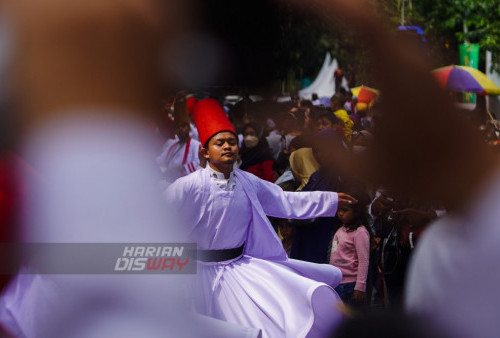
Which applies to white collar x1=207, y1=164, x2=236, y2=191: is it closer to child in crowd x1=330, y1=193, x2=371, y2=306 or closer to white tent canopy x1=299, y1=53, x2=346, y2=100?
child in crowd x1=330, y1=193, x2=371, y2=306

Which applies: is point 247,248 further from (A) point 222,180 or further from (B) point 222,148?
(B) point 222,148

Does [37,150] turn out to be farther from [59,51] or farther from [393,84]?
[393,84]

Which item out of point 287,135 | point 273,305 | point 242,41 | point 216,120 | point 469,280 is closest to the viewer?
point 469,280

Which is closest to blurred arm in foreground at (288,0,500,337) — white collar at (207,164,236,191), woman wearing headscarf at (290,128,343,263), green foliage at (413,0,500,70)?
white collar at (207,164,236,191)

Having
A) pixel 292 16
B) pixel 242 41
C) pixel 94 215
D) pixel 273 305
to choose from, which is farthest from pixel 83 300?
pixel 273 305

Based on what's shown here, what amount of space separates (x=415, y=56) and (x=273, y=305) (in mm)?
2977

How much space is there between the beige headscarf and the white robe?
136cm

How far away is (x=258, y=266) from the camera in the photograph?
3949mm

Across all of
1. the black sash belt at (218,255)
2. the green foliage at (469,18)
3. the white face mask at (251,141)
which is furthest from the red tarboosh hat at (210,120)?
the green foliage at (469,18)

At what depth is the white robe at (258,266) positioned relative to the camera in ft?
11.8

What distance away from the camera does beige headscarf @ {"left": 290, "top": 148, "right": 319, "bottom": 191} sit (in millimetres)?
5828

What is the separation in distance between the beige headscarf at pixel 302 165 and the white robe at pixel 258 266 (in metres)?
1.36

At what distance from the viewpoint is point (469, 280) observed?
0.91 meters

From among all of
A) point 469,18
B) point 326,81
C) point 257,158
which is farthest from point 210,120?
point 469,18
